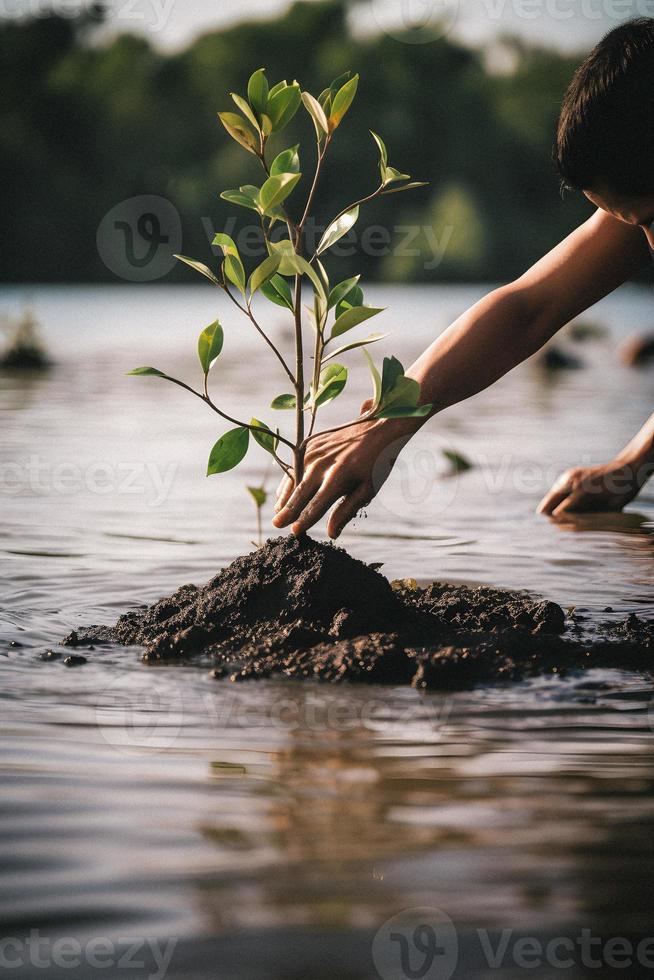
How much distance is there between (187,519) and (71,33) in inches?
2157

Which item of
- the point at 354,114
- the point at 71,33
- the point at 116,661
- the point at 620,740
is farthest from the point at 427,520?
the point at 71,33

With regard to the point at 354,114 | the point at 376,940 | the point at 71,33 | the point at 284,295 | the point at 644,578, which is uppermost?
the point at 71,33

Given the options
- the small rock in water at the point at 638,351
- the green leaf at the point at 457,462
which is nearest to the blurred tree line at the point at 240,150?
the small rock in water at the point at 638,351

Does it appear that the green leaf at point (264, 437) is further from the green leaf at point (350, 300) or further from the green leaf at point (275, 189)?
the green leaf at point (275, 189)

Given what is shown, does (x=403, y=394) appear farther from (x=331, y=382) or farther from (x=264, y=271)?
(x=264, y=271)

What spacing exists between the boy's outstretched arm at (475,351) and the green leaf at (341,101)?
59 centimetres

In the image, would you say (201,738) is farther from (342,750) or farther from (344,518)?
(344,518)

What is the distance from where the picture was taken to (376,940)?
4.63ft

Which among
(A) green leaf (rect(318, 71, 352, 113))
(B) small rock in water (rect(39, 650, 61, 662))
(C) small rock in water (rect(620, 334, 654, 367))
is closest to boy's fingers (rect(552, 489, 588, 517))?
(A) green leaf (rect(318, 71, 352, 113))

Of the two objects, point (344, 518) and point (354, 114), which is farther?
point (354, 114)

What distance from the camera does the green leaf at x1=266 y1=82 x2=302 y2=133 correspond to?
8.77 ft

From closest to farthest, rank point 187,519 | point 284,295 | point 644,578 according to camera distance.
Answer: point 284,295
point 644,578
point 187,519

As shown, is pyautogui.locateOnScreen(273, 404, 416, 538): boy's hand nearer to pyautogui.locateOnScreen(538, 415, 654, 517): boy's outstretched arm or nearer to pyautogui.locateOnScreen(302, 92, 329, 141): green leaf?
pyautogui.locateOnScreen(302, 92, 329, 141): green leaf

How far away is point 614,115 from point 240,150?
46499mm
